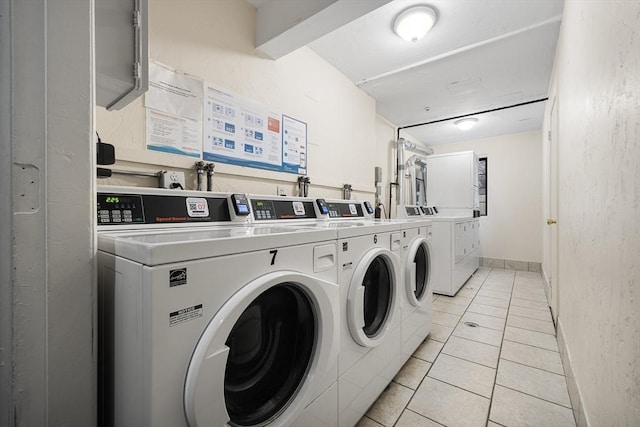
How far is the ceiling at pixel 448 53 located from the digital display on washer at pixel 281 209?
43.9 inches

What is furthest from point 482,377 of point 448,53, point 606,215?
point 448,53

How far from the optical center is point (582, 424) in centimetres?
107

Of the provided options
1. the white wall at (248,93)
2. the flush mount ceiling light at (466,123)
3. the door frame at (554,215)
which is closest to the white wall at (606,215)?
the door frame at (554,215)

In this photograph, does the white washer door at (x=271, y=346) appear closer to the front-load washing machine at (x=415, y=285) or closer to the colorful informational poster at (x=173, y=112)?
the front-load washing machine at (x=415, y=285)

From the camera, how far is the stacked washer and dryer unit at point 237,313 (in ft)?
1.73

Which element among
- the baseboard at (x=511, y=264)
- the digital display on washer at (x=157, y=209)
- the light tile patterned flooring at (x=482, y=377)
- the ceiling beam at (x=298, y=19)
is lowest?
the light tile patterned flooring at (x=482, y=377)

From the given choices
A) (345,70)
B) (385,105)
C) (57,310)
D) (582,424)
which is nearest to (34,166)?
(57,310)

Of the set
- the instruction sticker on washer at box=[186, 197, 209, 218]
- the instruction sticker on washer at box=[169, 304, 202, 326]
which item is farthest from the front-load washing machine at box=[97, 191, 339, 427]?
the instruction sticker on washer at box=[186, 197, 209, 218]

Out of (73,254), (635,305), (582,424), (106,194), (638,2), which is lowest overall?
(582,424)

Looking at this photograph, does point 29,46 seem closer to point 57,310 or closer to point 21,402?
point 57,310

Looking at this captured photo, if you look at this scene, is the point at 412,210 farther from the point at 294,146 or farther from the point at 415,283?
the point at 294,146

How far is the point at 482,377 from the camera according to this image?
5.08 ft

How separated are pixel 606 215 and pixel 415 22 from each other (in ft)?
5.62

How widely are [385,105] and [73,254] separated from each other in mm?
3521
